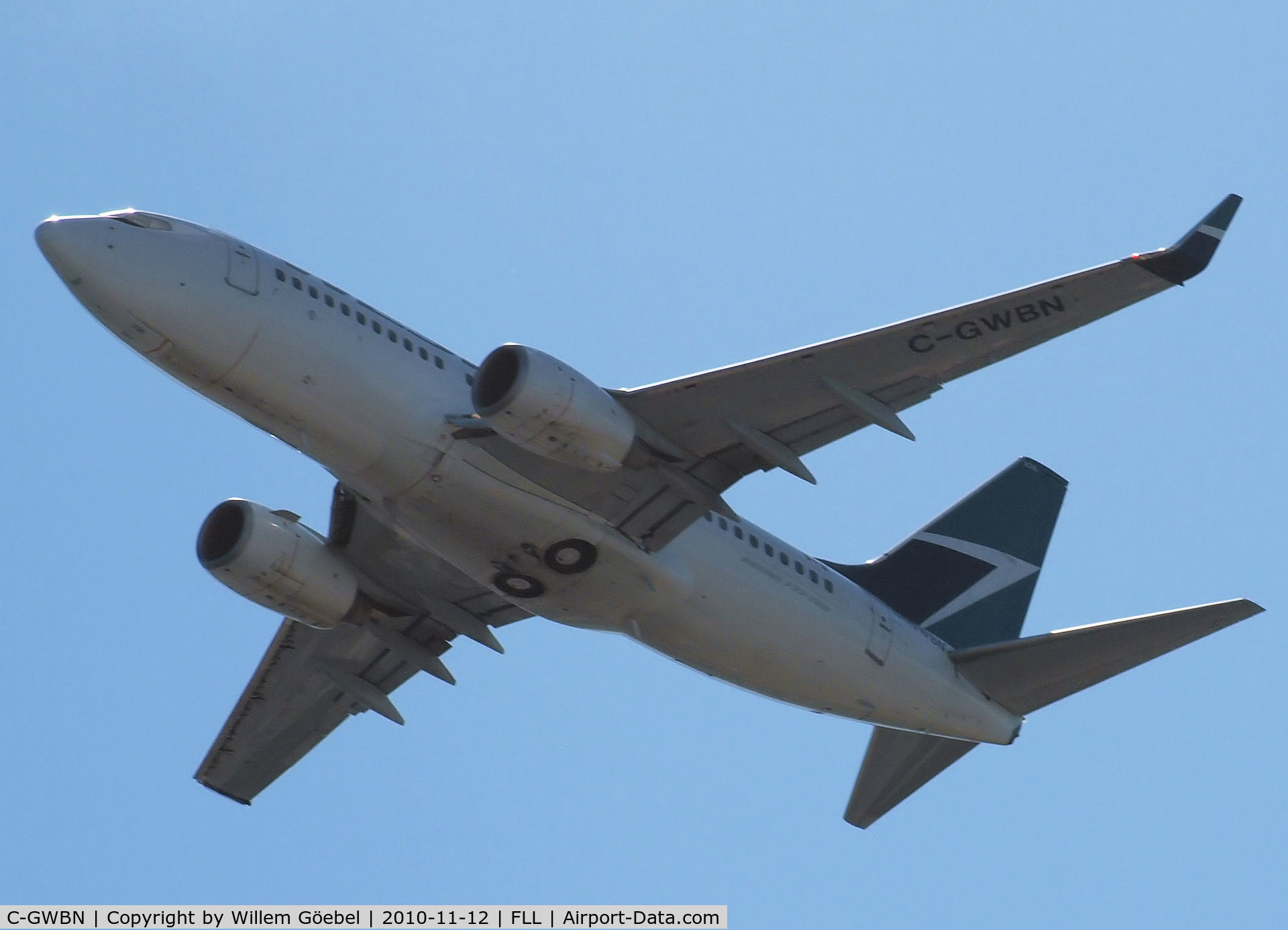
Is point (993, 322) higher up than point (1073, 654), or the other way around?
point (993, 322)

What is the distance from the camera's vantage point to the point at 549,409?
25.6 metres

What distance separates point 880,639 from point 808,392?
19.6 feet

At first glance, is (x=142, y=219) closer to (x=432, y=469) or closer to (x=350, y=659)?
(x=432, y=469)

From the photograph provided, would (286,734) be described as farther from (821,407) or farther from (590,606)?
(821,407)

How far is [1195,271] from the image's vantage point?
24.7m

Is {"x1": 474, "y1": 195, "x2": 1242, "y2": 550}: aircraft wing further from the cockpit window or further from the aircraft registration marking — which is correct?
the cockpit window

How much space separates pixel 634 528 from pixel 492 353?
4.04 metres

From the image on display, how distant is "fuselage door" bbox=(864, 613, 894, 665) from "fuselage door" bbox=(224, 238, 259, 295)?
39.0ft

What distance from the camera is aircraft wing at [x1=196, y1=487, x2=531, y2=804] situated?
31953 mm

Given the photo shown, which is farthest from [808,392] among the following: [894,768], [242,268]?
[894,768]

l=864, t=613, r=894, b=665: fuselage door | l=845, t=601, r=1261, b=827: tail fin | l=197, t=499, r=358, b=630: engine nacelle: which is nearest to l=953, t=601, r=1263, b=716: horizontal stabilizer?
l=845, t=601, r=1261, b=827: tail fin

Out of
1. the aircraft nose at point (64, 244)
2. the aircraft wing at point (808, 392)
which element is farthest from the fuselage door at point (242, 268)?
the aircraft wing at point (808, 392)

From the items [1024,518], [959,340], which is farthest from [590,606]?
[1024,518]

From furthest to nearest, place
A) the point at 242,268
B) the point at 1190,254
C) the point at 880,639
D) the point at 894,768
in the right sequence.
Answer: the point at 894,768 < the point at 880,639 < the point at 242,268 < the point at 1190,254
